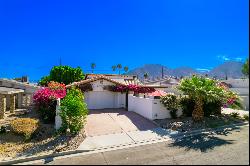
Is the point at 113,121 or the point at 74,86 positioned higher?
the point at 74,86

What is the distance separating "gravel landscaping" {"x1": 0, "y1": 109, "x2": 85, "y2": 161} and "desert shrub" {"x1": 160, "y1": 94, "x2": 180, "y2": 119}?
8143 mm

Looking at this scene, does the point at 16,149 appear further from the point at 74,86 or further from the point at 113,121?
the point at 74,86

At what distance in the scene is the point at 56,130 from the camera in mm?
17219

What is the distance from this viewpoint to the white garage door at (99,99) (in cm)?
2805

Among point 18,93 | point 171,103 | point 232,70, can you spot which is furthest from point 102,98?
point 232,70

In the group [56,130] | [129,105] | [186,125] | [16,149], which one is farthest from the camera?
[129,105]

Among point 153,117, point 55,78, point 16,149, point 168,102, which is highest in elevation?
point 55,78

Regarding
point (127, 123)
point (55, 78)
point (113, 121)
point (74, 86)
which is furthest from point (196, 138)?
point (55, 78)

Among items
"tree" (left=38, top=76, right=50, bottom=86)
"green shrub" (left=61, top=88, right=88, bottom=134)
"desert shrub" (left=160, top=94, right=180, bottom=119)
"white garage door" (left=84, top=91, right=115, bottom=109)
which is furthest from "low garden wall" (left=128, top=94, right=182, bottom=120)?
"tree" (left=38, top=76, right=50, bottom=86)

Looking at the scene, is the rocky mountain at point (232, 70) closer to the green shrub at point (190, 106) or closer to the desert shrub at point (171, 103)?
the green shrub at point (190, 106)

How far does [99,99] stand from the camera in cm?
2855

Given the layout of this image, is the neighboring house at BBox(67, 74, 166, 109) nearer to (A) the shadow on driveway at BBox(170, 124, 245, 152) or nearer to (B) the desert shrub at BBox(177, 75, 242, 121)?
(B) the desert shrub at BBox(177, 75, 242, 121)

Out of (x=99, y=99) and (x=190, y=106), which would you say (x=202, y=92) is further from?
(x=99, y=99)

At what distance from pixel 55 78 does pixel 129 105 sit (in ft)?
92.8
